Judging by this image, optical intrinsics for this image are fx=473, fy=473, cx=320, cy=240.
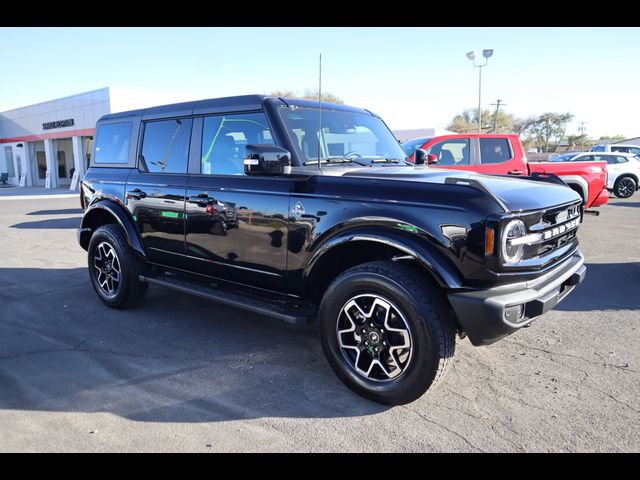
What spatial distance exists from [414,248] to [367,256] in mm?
566

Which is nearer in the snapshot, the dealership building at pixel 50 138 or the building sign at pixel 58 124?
the dealership building at pixel 50 138

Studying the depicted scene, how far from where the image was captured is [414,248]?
2906mm

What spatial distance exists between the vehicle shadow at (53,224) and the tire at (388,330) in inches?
418

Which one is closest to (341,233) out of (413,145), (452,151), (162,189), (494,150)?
(162,189)

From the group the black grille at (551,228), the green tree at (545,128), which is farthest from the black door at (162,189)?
the green tree at (545,128)

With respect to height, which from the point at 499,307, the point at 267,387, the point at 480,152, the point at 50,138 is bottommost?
the point at 267,387

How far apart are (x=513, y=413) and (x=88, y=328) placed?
12.5ft

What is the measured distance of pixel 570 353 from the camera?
3826mm

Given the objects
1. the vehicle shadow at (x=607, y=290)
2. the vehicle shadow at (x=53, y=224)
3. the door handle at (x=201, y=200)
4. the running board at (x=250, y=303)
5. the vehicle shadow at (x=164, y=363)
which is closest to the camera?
the vehicle shadow at (x=164, y=363)

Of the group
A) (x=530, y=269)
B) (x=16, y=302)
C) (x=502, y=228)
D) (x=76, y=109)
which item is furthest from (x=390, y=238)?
(x=76, y=109)

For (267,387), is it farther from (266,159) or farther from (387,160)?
(387,160)

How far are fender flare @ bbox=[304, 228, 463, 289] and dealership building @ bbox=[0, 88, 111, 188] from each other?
26465 mm

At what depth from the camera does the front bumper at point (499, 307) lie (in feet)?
8.77

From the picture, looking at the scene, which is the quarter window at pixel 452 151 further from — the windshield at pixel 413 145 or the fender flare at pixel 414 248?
the fender flare at pixel 414 248
